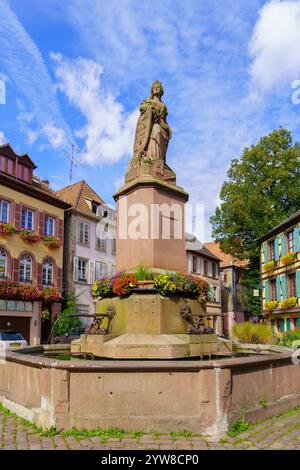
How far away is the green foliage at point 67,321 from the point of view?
1139 inches

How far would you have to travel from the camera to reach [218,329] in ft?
149

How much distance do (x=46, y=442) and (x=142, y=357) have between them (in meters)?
2.17

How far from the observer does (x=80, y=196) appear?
3572cm

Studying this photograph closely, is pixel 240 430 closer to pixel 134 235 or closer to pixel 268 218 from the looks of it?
pixel 134 235

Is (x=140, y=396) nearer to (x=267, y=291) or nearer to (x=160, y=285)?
(x=160, y=285)

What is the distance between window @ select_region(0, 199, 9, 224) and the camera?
2702cm

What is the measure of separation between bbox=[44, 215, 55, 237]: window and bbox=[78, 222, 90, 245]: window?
3.34 m

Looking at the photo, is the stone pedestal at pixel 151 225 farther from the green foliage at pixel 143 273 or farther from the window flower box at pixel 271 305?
the window flower box at pixel 271 305

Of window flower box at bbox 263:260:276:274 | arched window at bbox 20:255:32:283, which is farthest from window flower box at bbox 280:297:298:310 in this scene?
arched window at bbox 20:255:32:283

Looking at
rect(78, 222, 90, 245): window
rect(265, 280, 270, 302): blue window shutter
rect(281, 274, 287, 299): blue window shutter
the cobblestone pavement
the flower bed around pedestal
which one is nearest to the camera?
the cobblestone pavement

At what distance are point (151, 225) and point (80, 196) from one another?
27.9 m

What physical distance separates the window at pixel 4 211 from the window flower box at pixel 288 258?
62.7ft

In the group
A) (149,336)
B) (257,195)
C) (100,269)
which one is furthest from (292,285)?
(149,336)

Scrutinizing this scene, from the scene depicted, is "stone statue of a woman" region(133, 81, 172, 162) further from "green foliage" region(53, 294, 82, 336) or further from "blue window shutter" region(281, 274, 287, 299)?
"blue window shutter" region(281, 274, 287, 299)
